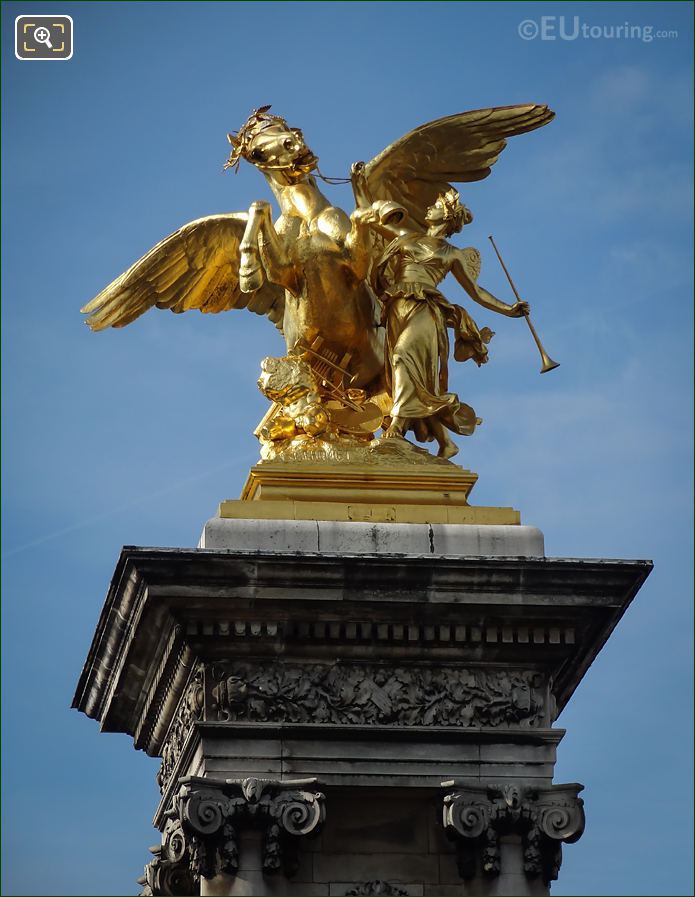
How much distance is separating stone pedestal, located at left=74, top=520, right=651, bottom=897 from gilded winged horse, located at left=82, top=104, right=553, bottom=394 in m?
3.28

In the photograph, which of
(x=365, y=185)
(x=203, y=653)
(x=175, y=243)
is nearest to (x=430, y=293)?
(x=365, y=185)

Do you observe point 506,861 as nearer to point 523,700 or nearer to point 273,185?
point 523,700

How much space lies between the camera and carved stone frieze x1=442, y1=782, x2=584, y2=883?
23.4 meters

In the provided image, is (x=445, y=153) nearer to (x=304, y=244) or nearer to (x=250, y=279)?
(x=304, y=244)

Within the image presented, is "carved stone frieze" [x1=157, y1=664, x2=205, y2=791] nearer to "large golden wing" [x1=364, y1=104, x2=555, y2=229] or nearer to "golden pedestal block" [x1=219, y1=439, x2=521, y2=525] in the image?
"golden pedestal block" [x1=219, y1=439, x2=521, y2=525]

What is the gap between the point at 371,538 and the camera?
24.3m

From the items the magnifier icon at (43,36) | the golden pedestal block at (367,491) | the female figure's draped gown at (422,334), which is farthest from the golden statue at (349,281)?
the magnifier icon at (43,36)

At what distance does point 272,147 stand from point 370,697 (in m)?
6.50

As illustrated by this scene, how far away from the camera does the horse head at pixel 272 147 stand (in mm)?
27141

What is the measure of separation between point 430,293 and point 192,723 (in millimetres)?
5202

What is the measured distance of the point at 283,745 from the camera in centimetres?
2361

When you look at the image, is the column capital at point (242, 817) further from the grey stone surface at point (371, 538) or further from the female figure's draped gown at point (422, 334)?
the female figure's draped gown at point (422, 334)

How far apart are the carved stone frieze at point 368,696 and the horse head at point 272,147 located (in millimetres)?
5940

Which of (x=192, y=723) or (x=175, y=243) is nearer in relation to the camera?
(x=192, y=723)
